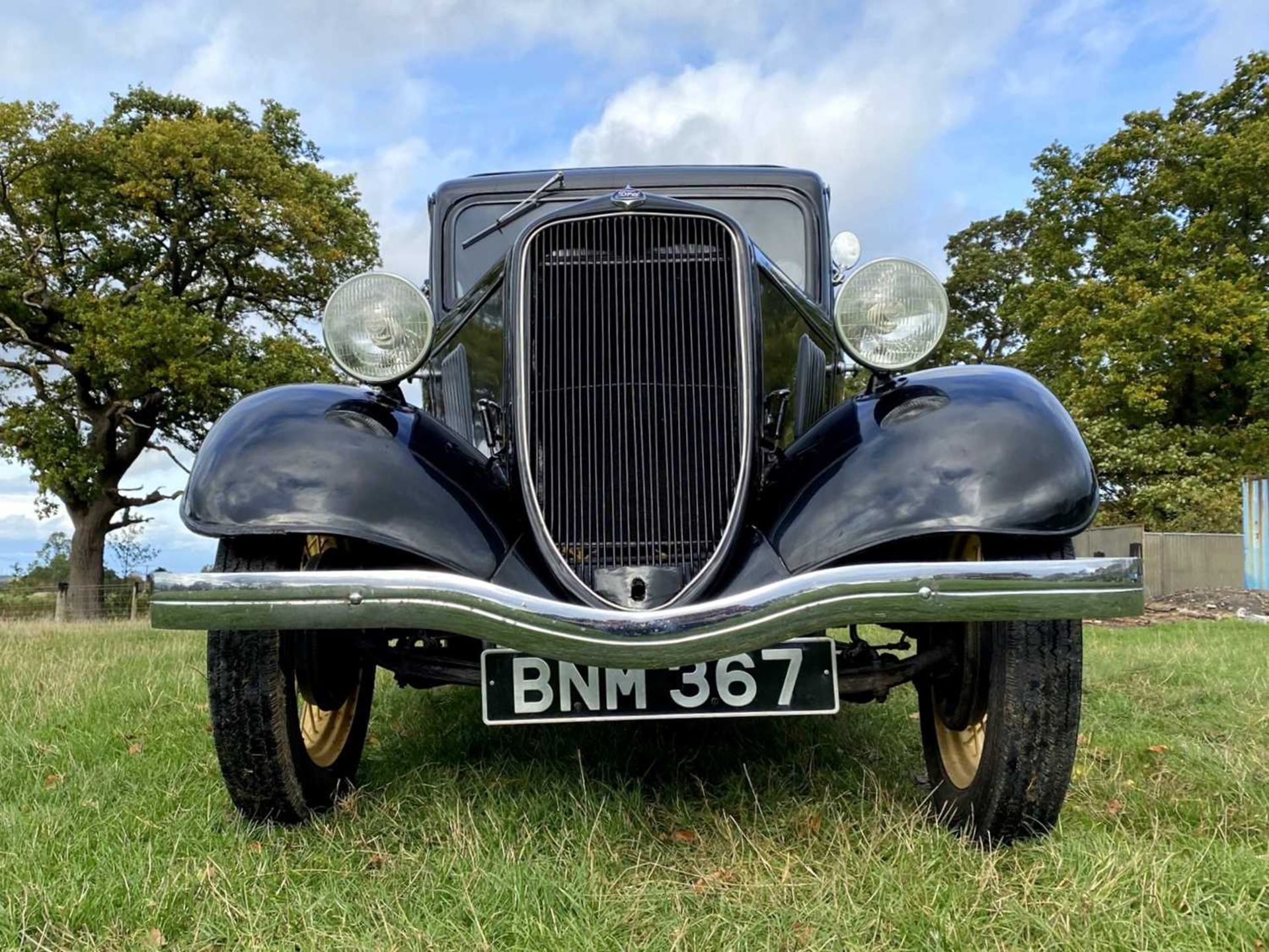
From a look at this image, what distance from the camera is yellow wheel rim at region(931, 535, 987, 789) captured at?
215 cm

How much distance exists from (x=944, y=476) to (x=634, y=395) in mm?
737

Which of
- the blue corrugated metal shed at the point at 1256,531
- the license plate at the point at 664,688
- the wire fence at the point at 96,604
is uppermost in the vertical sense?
the license plate at the point at 664,688

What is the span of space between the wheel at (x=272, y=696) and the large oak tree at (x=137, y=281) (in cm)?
1316

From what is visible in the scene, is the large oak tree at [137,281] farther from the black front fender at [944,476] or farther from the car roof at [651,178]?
the black front fender at [944,476]

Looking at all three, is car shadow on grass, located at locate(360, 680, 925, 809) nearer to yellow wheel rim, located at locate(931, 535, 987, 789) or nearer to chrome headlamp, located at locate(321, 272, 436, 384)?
yellow wheel rim, located at locate(931, 535, 987, 789)

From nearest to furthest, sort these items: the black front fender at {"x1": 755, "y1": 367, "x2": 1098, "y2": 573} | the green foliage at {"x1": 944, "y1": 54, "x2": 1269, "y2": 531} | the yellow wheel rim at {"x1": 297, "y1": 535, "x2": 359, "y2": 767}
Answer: the black front fender at {"x1": 755, "y1": 367, "x2": 1098, "y2": 573}, the yellow wheel rim at {"x1": 297, "y1": 535, "x2": 359, "y2": 767}, the green foliage at {"x1": 944, "y1": 54, "x2": 1269, "y2": 531}

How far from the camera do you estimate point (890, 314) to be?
2.31m

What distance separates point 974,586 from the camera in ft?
5.54

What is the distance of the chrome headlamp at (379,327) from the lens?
7.68 feet

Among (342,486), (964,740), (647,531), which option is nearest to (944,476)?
(647,531)

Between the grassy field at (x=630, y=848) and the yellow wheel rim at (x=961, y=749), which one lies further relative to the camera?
the yellow wheel rim at (x=961, y=749)

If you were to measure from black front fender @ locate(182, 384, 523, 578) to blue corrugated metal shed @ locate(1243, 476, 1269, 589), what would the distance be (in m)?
14.5

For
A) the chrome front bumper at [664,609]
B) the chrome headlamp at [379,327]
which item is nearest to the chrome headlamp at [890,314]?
the chrome front bumper at [664,609]

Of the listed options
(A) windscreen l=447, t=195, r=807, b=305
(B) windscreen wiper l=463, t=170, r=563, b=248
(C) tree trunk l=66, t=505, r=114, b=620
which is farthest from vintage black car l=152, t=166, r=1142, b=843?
(C) tree trunk l=66, t=505, r=114, b=620
